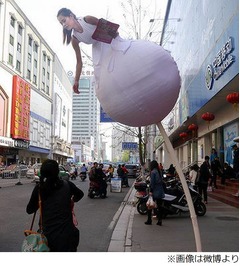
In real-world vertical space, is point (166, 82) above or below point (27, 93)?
below

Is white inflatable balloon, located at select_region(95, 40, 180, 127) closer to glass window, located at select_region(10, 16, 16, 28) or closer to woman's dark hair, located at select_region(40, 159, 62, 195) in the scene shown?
woman's dark hair, located at select_region(40, 159, 62, 195)

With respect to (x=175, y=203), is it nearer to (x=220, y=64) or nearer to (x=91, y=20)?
(x=220, y=64)

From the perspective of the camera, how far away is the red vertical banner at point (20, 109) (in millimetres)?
36031

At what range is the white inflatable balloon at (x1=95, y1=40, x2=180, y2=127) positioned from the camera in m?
3.47

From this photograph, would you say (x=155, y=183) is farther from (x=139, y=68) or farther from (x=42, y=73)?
(x=42, y=73)

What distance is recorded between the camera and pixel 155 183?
25.3 ft

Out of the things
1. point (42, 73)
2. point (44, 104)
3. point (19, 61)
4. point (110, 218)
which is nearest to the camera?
point (110, 218)

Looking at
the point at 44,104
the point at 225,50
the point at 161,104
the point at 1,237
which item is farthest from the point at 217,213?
the point at 44,104

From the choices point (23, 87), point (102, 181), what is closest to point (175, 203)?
point (102, 181)

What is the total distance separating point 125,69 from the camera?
3.46 meters

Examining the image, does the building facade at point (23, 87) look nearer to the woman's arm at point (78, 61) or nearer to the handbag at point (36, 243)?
the woman's arm at point (78, 61)

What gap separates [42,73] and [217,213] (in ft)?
124

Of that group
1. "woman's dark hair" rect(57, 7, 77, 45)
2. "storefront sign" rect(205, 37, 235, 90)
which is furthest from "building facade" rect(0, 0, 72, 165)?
"woman's dark hair" rect(57, 7, 77, 45)

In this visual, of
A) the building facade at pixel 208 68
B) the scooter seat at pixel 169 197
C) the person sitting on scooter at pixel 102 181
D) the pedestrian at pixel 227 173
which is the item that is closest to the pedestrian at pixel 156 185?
the scooter seat at pixel 169 197
